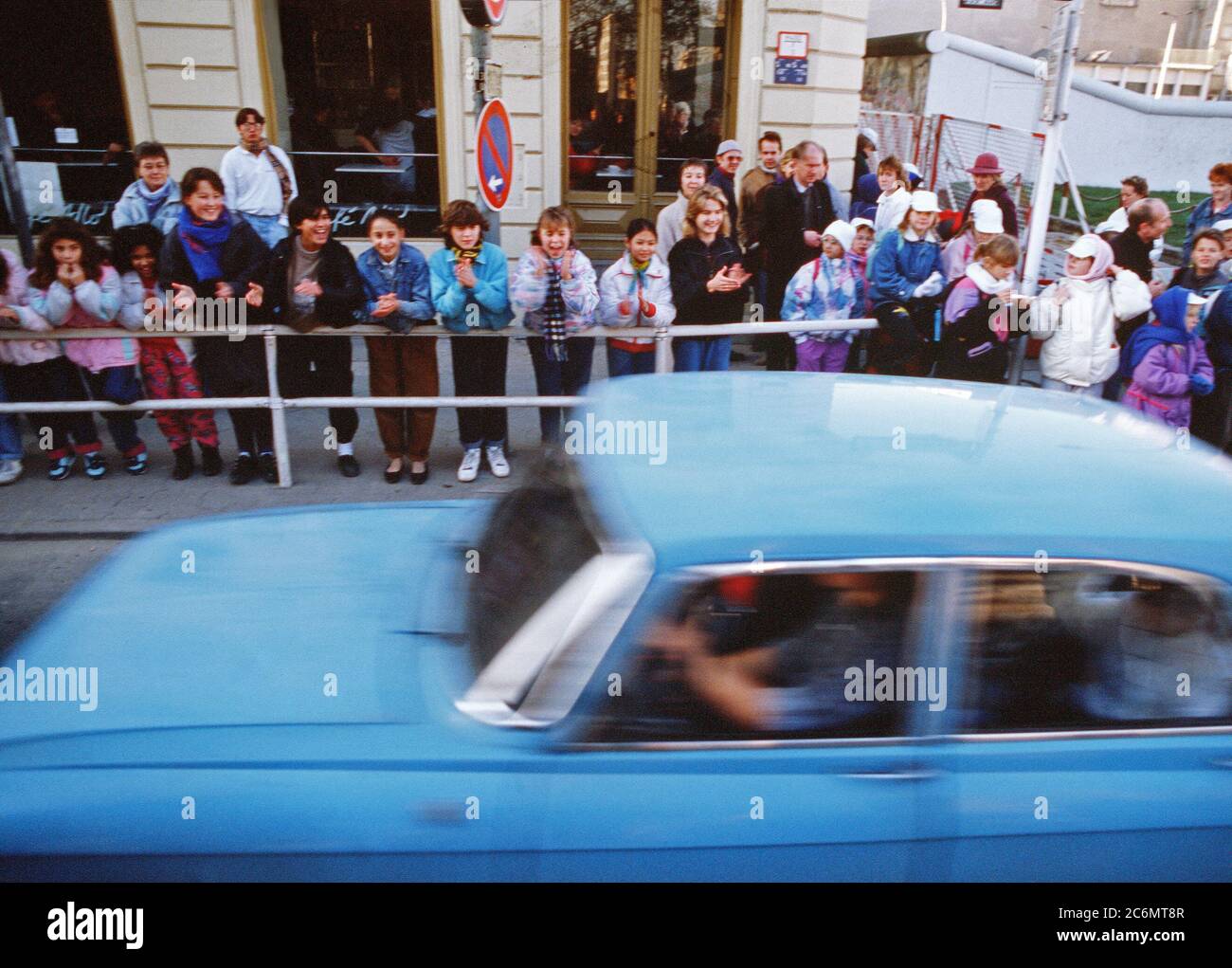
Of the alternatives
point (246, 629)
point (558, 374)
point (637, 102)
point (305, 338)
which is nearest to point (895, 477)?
point (246, 629)

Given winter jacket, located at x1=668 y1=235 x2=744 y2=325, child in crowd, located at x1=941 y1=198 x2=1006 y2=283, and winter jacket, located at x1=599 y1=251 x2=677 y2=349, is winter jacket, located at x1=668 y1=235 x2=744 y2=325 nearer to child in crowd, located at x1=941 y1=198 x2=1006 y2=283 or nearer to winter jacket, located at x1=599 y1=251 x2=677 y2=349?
winter jacket, located at x1=599 y1=251 x2=677 y2=349

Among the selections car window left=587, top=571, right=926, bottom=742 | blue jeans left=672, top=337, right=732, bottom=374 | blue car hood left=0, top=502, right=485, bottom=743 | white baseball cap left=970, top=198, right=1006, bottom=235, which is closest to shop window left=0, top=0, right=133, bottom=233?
blue jeans left=672, top=337, right=732, bottom=374

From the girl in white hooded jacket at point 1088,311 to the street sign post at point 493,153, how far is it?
3.74 m

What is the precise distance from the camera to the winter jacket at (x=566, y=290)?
6.45 m

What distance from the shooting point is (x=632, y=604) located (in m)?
2.36

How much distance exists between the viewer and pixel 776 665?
2449mm

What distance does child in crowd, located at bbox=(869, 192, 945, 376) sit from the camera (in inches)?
283

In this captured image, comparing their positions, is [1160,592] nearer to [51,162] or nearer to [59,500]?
[59,500]

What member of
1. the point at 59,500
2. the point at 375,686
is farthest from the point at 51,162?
the point at 375,686

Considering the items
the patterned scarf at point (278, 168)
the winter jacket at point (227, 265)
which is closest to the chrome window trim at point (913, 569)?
the winter jacket at point (227, 265)

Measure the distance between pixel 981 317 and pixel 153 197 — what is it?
21.1ft

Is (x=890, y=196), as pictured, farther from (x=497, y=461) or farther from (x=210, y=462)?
(x=210, y=462)

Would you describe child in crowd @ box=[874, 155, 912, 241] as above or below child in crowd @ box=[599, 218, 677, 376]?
above

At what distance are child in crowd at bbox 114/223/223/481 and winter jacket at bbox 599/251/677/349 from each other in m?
2.88
